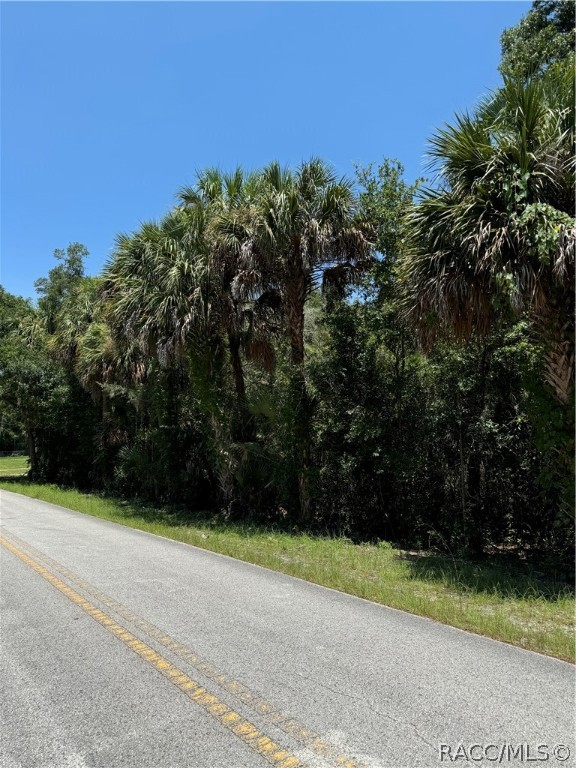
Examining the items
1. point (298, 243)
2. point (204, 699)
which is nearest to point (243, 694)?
point (204, 699)

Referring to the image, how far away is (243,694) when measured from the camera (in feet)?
13.5

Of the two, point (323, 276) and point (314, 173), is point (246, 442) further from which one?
point (314, 173)

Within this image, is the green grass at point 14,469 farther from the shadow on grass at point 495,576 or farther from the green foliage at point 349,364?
the shadow on grass at point 495,576

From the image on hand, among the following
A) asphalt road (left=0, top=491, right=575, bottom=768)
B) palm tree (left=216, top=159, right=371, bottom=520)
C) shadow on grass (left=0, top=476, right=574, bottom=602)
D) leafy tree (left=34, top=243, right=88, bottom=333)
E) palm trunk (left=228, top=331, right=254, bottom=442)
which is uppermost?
leafy tree (left=34, top=243, right=88, bottom=333)

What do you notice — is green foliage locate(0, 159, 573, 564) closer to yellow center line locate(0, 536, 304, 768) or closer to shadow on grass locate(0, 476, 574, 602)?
shadow on grass locate(0, 476, 574, 602)

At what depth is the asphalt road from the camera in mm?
3379

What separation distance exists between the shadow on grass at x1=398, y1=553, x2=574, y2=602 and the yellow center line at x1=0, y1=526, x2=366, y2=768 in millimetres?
4213

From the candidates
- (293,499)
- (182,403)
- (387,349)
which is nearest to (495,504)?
(387,349)

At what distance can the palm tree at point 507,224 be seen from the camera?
7574 millimetres

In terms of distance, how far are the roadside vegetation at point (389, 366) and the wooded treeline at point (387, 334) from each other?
0.05 m

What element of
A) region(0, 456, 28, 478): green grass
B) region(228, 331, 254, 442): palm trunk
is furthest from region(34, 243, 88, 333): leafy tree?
region(228, 331, 254, 442): palm trunk

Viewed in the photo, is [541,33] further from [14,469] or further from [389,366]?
[14,469]

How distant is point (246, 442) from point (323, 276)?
5138 millimetres

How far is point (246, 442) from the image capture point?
16.0 metres
